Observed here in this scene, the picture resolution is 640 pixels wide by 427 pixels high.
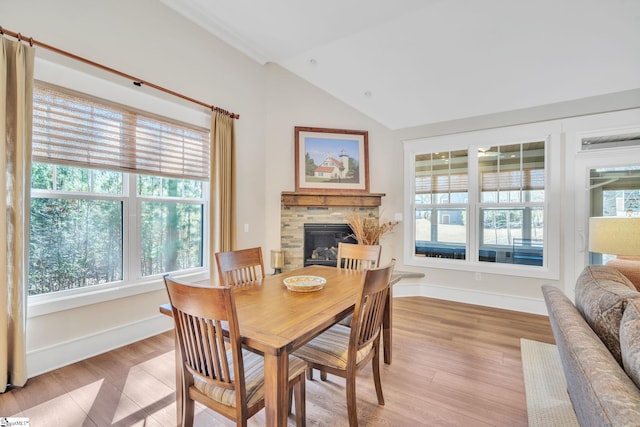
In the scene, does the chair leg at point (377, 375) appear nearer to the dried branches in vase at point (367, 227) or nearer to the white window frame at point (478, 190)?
the dried branches in vase at point (367, 227)

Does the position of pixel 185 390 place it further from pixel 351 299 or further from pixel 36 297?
pixel 36 297

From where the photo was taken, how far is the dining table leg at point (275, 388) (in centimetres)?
118

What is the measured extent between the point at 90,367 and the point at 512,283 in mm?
4658

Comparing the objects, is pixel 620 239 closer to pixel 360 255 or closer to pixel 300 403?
pixel 360 255

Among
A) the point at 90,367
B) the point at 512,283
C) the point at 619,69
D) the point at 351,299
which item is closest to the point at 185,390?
the point at 351,299

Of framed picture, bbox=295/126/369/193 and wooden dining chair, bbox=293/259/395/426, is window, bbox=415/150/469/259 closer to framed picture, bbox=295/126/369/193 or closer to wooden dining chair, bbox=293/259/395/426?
framed picture, bbox=295/126/369/193

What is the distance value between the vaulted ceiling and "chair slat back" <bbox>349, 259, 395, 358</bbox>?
105 inches

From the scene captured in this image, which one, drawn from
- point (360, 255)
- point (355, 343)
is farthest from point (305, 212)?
point (355, 343)

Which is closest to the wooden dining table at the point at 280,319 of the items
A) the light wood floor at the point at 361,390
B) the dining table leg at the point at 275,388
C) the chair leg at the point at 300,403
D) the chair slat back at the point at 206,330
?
the dining table leg at the point at 275,388

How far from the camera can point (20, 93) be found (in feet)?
6.62

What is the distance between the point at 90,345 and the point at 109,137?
1838 mm

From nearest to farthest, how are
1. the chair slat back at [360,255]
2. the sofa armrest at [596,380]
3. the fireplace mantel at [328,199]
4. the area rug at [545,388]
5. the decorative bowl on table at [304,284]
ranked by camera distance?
1. the sofa armrest at [596,380]
2. the area rug at [545,388]
3. the decorative bowl on table at [304,284]
4. the chair slat back at [360,255]
5. the fireplace mantel at [328,199]

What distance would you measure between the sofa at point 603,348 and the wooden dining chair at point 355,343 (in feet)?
2.77

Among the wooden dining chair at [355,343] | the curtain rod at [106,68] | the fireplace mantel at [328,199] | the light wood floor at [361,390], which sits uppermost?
Answer: the curtain rod at [106,68]
